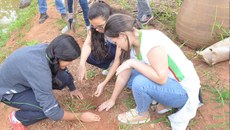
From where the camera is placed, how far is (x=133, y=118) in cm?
248

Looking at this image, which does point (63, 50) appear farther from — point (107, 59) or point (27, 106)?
point (107, 59)

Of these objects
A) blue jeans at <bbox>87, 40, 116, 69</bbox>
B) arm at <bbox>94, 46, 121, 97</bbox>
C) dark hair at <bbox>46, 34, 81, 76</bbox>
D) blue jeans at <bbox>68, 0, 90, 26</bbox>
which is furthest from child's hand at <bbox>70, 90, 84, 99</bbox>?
blue jeans at <bbox>68, 0, 90, 26</bbox>

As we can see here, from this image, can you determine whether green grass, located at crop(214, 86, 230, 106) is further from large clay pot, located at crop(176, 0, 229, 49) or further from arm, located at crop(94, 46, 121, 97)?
arm, located at crop(94, 46, 121, 97)

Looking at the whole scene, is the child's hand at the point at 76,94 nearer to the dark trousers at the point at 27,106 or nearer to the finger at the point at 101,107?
the finger at the point at 101,107

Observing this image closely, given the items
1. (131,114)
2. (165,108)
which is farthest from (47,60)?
(165,108)

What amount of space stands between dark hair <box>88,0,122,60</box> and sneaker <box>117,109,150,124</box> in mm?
647

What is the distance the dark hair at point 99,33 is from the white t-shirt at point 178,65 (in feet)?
1.44

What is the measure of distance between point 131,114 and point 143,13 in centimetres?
155

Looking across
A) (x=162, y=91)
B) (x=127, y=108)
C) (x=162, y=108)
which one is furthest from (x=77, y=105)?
(x=162, y=91)

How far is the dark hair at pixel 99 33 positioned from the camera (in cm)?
245

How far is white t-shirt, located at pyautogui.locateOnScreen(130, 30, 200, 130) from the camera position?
6.85 ft

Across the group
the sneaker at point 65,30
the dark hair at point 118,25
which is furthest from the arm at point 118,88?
the sneaker at point 65,30

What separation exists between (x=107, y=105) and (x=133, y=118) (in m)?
0.30

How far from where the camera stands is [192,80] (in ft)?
7.11
